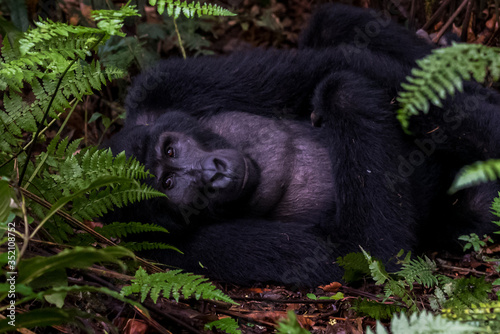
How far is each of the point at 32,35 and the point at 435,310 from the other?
2.52 meters

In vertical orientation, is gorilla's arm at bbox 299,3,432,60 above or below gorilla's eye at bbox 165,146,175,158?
above

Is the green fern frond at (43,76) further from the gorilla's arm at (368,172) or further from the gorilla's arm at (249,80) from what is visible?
the gorilla's arm at (368,172)

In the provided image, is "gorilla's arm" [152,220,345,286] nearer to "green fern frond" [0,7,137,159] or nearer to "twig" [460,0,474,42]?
"green fern frond" [0,7,137,159]

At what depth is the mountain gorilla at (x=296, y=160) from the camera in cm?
354

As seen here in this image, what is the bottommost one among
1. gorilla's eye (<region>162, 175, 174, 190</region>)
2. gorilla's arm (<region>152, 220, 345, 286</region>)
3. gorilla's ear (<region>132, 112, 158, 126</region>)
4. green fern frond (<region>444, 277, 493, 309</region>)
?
gorilla's arm (<region>152, 220, 345, 286</region>)

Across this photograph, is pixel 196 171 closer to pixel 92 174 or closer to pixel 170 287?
pixel 92 174

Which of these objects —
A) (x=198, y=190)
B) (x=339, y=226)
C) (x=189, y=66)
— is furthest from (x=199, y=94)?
(x=339, y=226)

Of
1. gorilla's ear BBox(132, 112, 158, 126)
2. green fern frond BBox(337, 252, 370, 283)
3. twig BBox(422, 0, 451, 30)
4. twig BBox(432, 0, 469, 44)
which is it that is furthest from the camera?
twig BBox(422, 0, 451, 30)

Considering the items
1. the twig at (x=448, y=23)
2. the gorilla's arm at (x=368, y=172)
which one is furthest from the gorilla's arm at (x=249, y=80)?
the twig at (x=448, y=23)

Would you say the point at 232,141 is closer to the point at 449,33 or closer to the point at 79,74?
the point at 79,74

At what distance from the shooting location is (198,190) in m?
3.66

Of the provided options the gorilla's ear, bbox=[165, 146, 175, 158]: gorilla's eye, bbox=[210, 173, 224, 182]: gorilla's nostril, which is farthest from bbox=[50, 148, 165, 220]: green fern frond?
the gorilla's ear

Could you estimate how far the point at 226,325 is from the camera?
93.3 inches

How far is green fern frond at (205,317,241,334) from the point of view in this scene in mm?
2318
